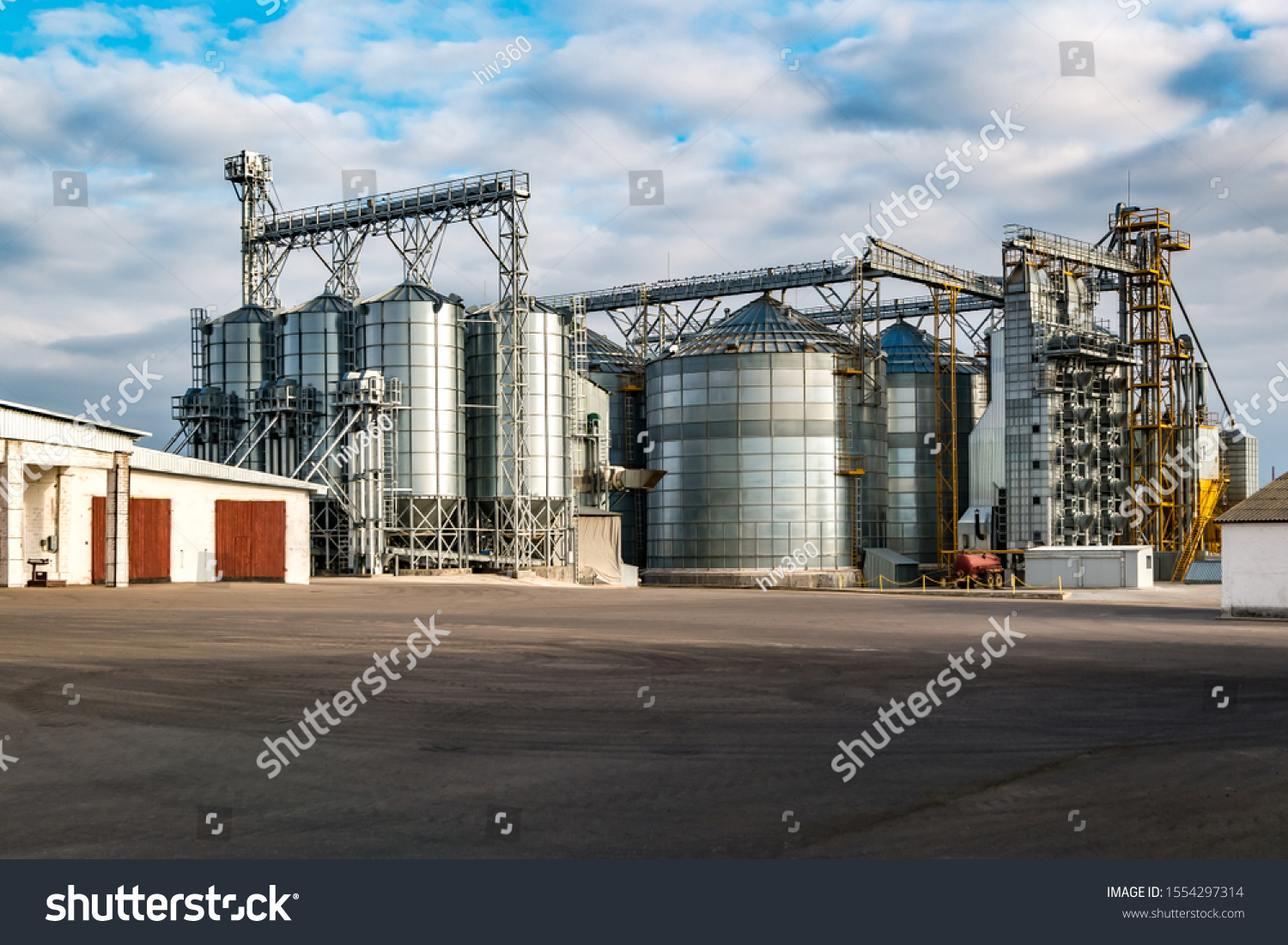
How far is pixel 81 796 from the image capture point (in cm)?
885

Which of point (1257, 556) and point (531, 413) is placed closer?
point (1257, 556)

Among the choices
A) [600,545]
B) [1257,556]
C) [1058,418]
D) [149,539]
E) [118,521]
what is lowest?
[600,545]

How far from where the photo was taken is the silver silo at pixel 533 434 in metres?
57.5

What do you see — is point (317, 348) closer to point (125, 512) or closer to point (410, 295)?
point (410, 295)

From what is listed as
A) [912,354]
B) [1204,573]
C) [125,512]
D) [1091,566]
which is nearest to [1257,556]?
[1091,566]

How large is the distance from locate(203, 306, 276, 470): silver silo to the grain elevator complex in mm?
115

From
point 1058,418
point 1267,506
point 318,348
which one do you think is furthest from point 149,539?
point 1058,418

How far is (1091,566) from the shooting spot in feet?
161

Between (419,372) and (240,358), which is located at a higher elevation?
(240,358)

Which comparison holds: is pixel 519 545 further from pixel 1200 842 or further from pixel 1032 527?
pixel 1200 842

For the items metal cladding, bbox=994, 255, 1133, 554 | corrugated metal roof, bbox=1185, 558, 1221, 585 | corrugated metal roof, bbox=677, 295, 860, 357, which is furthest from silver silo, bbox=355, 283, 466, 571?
corrugated metal roof, bbox=1185, 558, 1221, 585

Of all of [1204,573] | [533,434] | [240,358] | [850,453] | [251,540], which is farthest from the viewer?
[850,453]

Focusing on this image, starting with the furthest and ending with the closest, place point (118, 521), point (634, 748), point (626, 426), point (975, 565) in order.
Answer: point (626, 426)
point (975, 565)
point (118, 521)
point (634, 748)

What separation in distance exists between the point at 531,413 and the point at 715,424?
11.8 metres
